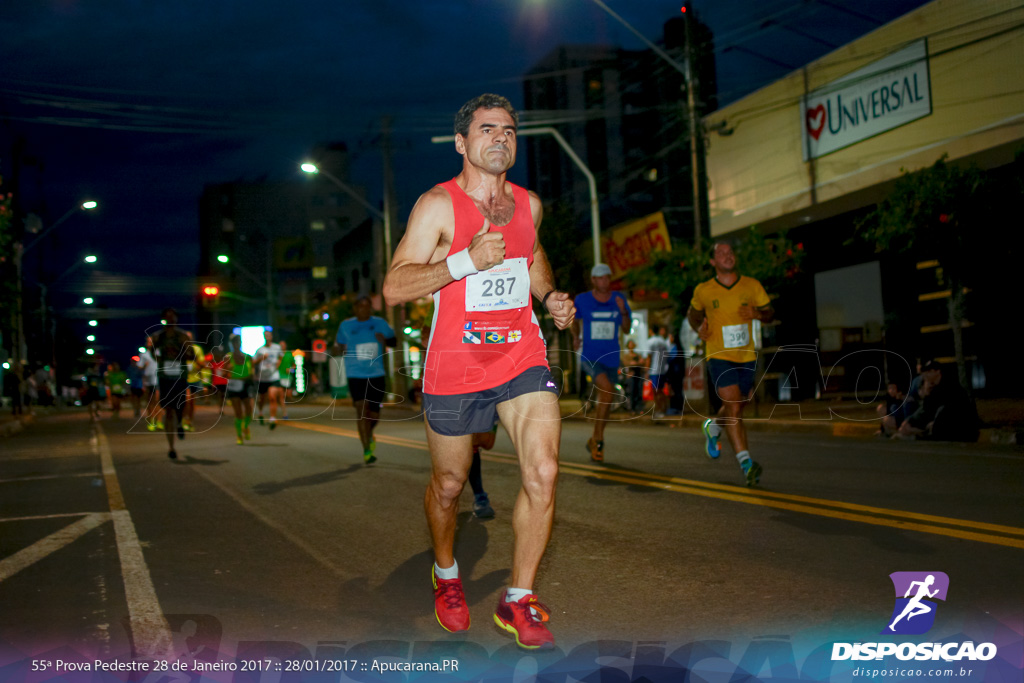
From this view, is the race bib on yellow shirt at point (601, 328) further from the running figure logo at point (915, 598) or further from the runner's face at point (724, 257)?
the running figure logo at point (915, 598)

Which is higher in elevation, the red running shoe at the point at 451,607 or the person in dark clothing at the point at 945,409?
the person in dark clothing at the point at 945,409

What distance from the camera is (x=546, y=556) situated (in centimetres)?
584

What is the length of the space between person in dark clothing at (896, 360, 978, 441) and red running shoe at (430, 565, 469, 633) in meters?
9.71

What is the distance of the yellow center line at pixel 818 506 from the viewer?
5.86m

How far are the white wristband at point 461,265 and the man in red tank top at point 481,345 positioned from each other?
0.12m

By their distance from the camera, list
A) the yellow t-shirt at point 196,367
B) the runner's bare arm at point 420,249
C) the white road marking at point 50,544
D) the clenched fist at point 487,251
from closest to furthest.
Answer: the clenched fist at point 487,251, the runner's bare arm at point 420,249, the white road marking at point 50,544, the yellow t-shirt at point 196,367

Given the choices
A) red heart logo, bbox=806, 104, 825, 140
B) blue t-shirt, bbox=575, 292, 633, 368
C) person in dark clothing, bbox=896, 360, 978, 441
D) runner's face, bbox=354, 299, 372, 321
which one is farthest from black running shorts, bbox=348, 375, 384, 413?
red heart logo, bbox=806, 104, 825, 140

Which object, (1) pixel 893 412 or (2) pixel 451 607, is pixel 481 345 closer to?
(2) pixel 451 607

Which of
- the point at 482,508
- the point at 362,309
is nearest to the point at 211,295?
the point at 362,309

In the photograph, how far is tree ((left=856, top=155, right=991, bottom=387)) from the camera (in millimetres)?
14055

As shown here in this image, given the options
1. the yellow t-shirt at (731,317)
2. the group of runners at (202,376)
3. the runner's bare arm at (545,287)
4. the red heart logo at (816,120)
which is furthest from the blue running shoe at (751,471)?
the red heart logo at (816,120)

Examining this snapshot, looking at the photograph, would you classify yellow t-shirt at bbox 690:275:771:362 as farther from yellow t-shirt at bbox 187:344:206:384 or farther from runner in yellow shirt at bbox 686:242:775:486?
yellow t-shirt at bbox 187:344:206:384

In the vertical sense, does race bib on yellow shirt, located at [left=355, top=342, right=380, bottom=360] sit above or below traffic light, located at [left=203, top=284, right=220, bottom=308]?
below

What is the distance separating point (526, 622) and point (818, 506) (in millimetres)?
3744
